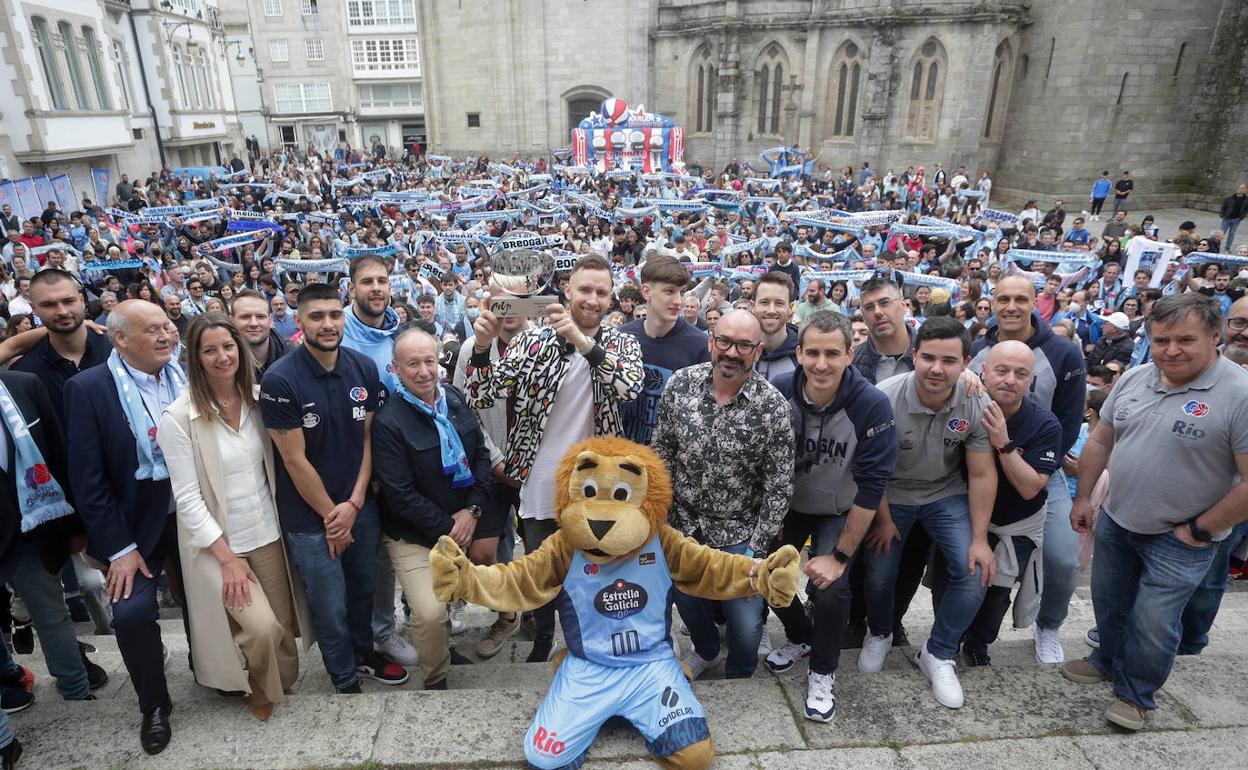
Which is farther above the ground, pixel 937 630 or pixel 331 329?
pixel 331 329

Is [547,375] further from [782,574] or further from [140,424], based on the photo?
[140,424]

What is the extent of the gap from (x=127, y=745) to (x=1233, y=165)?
3035 cm

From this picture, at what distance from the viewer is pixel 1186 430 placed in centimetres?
297

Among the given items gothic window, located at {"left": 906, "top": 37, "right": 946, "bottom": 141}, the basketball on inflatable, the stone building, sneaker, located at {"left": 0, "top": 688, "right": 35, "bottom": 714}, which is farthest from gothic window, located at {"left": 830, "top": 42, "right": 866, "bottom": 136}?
sneaker, located at {"left": 0, "top": 688, "right": 35, "bottom": 714}

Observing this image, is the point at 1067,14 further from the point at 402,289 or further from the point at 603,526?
the point at 603,526

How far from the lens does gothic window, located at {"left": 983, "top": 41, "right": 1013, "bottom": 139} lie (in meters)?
26.0

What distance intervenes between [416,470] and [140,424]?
124 centimetres

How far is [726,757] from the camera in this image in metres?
2.85

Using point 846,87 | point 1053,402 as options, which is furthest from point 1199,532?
point 846,87

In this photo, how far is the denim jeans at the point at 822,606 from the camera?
3213 mm

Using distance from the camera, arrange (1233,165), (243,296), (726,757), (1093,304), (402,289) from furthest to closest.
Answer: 1. (1233,165)
2. (402,289)
3. (1093,304)
4. (243,296)
5. (726,757)

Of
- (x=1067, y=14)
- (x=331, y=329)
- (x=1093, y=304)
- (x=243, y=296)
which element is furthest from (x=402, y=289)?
(x=1067, y=14)

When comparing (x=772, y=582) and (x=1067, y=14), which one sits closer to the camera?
(x=772, y=582)

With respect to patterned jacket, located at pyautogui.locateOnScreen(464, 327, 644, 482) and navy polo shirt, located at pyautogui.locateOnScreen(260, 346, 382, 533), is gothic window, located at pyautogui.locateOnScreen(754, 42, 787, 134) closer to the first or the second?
patterned jacket, located at pyautogui.locateOnScreen(464, 327, 644, 482)
